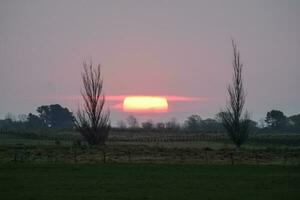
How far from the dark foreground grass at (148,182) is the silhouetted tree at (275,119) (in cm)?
13178

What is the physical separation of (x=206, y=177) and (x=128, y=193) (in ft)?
25.4

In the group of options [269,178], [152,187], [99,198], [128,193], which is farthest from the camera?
[269,178]

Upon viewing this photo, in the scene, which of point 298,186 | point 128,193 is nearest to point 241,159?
point 298,186

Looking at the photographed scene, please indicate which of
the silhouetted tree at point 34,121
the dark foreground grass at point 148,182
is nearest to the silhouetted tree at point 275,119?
the silhouetted tree at point 34,121

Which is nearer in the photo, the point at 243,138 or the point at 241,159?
the point at 241,159

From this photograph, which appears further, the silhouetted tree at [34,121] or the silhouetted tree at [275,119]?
the silhouetted tree at [34,121]

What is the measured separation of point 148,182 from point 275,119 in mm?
146367

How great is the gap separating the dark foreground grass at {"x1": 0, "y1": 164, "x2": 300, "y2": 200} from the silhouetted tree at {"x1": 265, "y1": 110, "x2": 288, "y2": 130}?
131778 mm

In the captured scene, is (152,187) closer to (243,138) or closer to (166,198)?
(166,198)

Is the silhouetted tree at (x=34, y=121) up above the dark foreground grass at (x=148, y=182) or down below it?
above

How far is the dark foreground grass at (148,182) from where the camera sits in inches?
790

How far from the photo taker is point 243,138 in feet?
171

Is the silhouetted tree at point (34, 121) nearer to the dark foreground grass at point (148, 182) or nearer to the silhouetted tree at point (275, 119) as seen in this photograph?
the silhouetted tree at point (275, 119)

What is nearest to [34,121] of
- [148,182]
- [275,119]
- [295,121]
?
[275,119]
